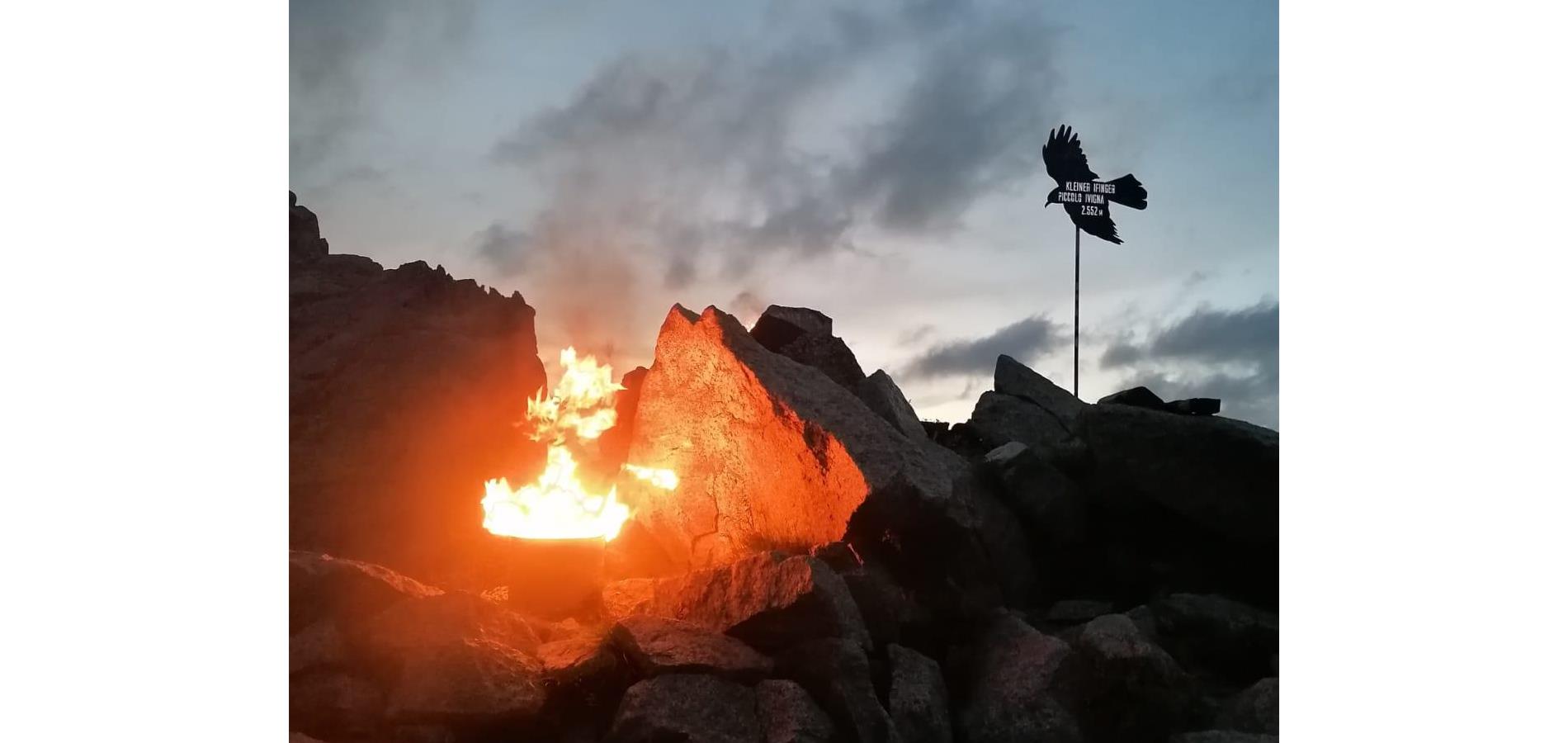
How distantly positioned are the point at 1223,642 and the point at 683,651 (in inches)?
173

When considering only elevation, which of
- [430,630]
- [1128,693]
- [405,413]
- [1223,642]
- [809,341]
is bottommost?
[1128,693]

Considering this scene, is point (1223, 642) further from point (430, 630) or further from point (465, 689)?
point (430, 630)

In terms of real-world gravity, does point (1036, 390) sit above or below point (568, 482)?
above

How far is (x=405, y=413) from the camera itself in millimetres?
9992

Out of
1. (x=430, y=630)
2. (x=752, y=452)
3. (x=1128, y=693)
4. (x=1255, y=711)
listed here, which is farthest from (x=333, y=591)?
(x=1255, y=711)

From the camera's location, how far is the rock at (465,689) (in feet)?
17.5

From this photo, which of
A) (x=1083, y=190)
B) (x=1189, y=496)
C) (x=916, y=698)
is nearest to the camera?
(x=916, y=698)

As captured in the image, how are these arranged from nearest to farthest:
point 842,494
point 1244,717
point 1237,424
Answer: point 1244,717, point 842,494, point 1237,424

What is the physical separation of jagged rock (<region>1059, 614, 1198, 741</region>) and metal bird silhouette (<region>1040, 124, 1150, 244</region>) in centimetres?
345

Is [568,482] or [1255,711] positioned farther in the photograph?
[568,482]
